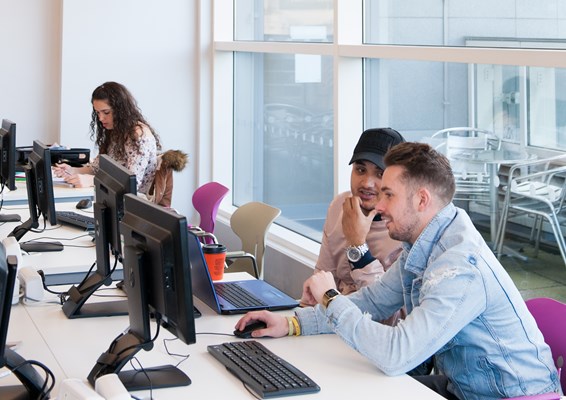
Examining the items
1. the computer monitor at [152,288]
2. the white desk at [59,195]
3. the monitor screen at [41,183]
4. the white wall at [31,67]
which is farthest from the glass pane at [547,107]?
the white wall at [31,67]

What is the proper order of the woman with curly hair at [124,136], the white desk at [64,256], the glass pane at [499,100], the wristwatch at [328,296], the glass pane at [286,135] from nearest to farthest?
the wristwatch at [328,296], the white desk at [64,256], the glass pane at [499,100], the woman with curly hair at [124,136], the glass pane at [286,135]

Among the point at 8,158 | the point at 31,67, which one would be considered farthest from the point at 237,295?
the point at 31,67

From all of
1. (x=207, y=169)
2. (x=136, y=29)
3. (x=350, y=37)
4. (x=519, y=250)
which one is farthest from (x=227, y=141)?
(x=519, y=250)

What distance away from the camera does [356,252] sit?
313 centimetres

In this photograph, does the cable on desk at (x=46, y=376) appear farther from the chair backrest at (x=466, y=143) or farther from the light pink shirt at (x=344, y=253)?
the chair backrest at (x=466, y=143)

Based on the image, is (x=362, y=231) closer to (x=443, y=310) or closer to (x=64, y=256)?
(x=443, y=310)

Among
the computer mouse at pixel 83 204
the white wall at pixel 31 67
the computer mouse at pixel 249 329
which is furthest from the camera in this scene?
the white wall at pixel 31 67

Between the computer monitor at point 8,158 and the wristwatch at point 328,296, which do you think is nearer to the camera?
the wristwatch at point 328,296

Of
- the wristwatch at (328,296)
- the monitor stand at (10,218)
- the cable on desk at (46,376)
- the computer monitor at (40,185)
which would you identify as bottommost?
the cable on desk at (46,376)

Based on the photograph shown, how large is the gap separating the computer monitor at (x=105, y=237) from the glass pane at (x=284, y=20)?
2808 millimetres

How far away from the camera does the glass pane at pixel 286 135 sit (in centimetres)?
555

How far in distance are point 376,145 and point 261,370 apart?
1.17m

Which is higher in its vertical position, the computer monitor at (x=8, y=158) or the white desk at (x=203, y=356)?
the computer monitor at (x=8, y=158)

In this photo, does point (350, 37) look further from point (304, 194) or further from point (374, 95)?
point (304, 194)
